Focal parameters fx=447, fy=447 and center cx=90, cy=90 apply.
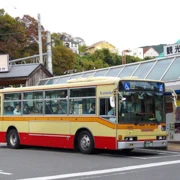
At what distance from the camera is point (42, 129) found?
18.4 m

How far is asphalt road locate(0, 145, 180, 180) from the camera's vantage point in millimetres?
10836

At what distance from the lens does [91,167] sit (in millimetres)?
12547

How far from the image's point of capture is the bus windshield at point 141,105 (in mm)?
15289

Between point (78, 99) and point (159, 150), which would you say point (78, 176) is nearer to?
point (78, 99)

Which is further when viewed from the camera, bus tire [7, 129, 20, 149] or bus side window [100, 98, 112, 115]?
bus tire [7, 129, 20, 149]

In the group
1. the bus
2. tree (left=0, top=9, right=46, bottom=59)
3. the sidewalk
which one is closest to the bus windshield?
the bus

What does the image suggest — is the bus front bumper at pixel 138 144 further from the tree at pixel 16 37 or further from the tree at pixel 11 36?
the tree at pixel 16 37

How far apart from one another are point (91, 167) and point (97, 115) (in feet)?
12.0

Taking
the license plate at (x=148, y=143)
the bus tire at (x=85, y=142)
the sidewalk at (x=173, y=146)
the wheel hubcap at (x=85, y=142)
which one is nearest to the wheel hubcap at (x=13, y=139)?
the bus tire at (x=85, y=142)

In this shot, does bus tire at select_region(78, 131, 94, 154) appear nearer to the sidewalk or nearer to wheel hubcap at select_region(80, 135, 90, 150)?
wheel hubcap at select_region(80, 135, 90, 150)

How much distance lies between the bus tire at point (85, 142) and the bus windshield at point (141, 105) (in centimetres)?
158

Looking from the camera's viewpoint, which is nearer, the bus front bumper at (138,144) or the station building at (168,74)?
the bus front bumper at (138,144)

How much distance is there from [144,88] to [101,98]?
1.58 metres

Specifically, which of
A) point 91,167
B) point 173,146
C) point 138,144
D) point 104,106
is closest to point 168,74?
point 173,146
